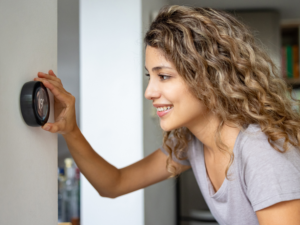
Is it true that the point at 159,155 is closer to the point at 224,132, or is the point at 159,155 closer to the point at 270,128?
the point at 224,132

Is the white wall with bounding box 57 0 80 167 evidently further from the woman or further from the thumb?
the thumb

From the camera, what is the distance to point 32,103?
1.74ft

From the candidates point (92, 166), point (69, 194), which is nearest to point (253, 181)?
point (92, 166)

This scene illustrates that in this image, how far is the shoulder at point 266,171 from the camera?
0.75 metres

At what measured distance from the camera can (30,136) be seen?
22.2 inches

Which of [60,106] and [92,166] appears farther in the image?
[92,166]

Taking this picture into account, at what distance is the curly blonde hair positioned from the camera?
0.87 meters

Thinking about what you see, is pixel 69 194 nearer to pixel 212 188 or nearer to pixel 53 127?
pixel 212 188

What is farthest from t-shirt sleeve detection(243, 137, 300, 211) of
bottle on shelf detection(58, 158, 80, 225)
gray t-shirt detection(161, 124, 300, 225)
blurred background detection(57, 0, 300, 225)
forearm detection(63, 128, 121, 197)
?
bottle on shelf detection(58, 158, 80, 225)

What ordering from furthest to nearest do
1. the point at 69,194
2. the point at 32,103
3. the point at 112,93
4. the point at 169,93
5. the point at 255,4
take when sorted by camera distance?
the point at 255,4 < the point at 69,194 < the point at 112,93 < the point at 169,93 < the point at 32,103

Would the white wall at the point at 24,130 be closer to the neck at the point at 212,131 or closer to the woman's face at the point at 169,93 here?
the woman's face at the point at 169,93

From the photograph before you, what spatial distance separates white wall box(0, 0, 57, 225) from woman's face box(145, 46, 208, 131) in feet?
1.05

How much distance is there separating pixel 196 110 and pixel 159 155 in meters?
0.32

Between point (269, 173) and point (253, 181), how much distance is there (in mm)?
54
